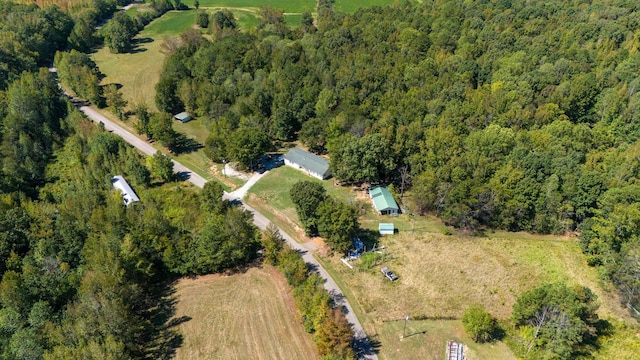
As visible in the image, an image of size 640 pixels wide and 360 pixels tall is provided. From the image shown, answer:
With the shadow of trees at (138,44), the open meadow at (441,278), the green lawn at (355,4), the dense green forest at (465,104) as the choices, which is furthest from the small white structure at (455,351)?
the green lawn at (355,4)

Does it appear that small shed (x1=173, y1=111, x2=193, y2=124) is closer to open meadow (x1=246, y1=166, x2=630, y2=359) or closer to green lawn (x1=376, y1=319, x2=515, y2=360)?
open meadow (x1=246, y1=166, x2=630, y2=359)

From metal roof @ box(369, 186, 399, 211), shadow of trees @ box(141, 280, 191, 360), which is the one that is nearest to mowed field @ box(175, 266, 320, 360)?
shadow of trees @ box(141, 280, 191, 360)

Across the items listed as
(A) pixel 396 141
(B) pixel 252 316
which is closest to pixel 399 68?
(A) pixel 396 141

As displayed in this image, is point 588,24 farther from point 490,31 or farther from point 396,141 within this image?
point 396,141

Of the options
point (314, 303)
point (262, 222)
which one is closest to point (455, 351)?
point (314, 303)

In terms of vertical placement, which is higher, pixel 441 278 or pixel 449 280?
pixel 449 280

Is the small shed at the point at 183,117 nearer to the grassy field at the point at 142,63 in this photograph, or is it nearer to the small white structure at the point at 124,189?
the grassy field at the point at 142,63

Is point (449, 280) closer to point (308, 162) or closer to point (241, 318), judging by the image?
point (241, 318)
